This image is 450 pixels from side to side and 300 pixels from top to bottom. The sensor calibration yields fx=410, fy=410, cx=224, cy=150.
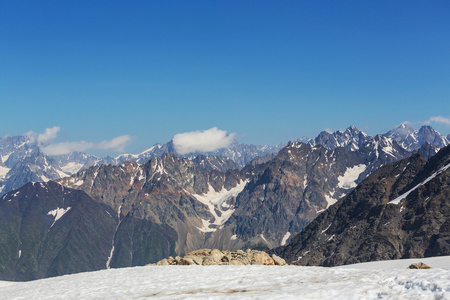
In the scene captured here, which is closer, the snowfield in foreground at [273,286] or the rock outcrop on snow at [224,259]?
the snowfield in foreground at [273,286]

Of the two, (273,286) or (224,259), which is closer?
(273,286)

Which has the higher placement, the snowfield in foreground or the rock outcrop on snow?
the snowfield in foreground

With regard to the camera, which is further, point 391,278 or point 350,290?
point 391,278

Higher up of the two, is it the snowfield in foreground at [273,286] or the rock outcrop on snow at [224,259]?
the snowfield in foreground at [273,286]

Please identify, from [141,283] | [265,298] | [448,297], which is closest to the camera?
[448,297]

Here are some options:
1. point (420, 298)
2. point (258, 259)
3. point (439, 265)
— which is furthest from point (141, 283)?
point (439, 265)

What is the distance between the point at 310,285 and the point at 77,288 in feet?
73.4

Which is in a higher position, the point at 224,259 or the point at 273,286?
the point at 273,286

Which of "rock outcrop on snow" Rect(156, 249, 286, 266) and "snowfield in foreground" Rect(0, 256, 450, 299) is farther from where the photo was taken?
"rock outcrop on snow" Rect(156, 249, 286, 266)

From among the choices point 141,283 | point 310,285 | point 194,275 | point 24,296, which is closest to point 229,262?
point 194,275

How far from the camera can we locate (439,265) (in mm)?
55344

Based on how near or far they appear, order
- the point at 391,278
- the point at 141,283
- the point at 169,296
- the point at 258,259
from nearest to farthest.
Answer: the point at 391,278 → the point at 169,296 → the point at 141,283 → the point at 258,259

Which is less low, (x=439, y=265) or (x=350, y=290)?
(x=350, y=290)

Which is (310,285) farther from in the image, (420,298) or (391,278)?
(420,298)
